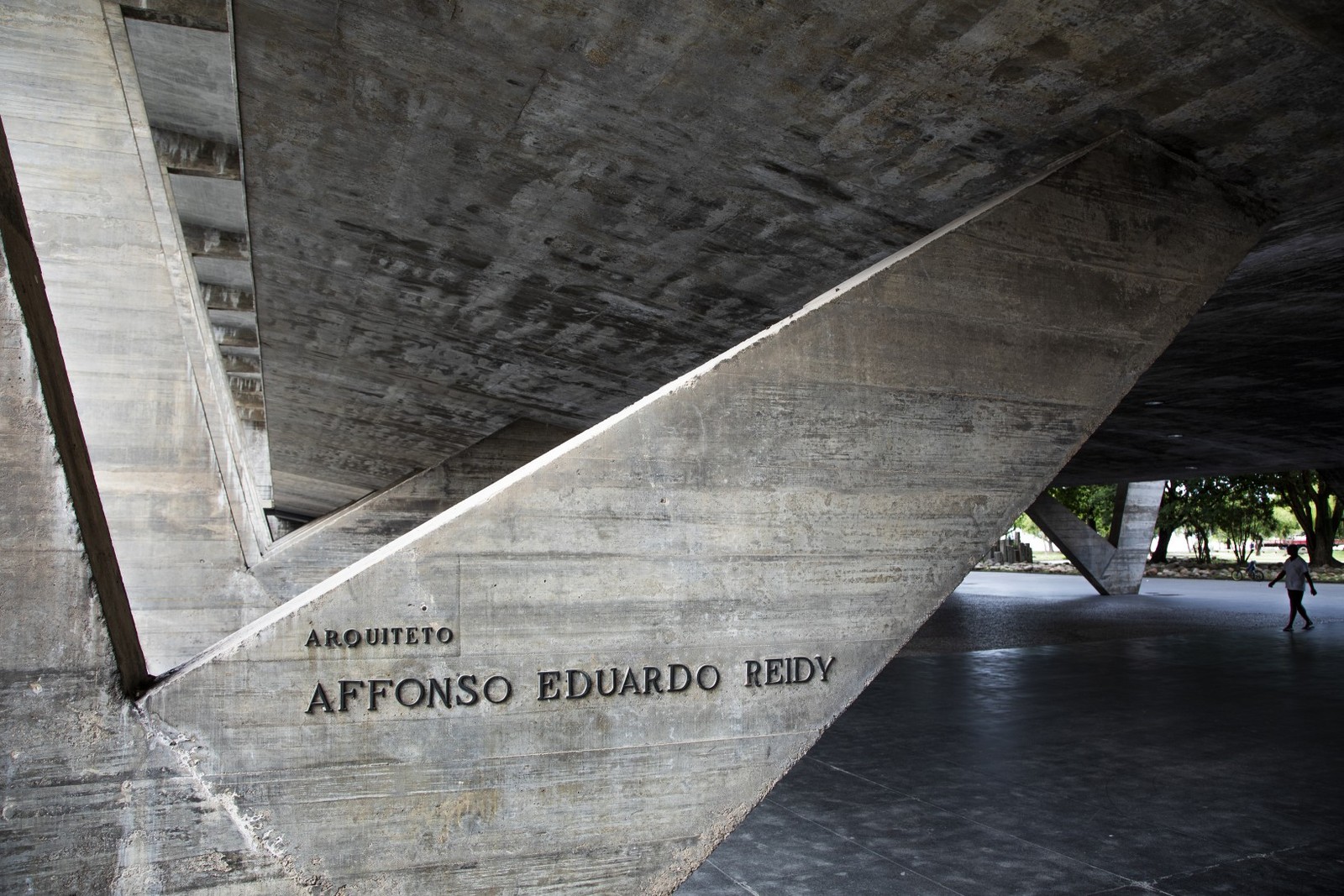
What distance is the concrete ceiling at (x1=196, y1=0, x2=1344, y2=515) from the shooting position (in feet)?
14.3

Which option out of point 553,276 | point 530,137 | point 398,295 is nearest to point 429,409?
point 398,295

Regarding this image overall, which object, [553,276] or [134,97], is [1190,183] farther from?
[134,97]

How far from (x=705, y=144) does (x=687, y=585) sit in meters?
2.63

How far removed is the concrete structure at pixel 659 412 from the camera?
3727 millimetres

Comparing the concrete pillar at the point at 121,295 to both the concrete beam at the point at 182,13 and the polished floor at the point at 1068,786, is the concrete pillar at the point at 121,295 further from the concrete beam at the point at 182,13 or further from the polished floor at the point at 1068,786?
the polished floor at the point at 1068,786

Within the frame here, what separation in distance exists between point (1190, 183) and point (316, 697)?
4720 mm

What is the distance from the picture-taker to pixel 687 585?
4328mm

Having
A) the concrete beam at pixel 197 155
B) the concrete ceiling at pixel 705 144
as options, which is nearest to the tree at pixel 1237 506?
the concrete ceiling at pixel 705 144

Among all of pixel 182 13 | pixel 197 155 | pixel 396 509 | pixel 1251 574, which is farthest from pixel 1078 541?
pixel 182 13

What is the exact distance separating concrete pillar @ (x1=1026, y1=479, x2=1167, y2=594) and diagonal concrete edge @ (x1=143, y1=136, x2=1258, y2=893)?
24.7 m

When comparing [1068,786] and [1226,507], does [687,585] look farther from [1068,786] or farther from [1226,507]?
[1226,507]

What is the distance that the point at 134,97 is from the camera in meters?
9.62

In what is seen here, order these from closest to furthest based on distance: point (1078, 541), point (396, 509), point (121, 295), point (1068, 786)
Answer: point (1068, 786), point (121, 295), point (396, 509), point (1078, 541)

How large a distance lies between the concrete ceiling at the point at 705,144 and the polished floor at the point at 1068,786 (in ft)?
11.5
